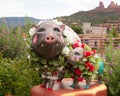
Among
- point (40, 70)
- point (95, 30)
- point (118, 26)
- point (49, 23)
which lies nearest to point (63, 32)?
point (49, 23)

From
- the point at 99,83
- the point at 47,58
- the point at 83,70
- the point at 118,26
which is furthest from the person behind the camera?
the point at 118,26

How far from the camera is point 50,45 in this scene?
4.75 meters

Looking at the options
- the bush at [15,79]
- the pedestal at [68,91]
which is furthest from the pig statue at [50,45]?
the bush at [15,79]

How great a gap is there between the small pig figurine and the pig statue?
0.16 metres

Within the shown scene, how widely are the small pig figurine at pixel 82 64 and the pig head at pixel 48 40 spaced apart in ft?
1.20

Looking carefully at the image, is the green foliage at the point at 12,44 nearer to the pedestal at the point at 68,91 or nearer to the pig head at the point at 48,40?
the pedestal at the point at 68,91

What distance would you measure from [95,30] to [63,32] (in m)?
27.7

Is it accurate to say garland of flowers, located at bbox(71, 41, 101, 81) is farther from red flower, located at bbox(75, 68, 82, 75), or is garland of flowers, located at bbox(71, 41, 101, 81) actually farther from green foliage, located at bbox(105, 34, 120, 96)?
green foliage, located at bbox(105, 34, 120, 96)

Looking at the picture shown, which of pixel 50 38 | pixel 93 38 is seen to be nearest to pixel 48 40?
pixel 50 38

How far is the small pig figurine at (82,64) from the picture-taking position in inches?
206

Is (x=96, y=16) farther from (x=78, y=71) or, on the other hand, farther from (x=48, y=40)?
(x=48, y=40)

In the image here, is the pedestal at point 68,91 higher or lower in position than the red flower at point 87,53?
lower

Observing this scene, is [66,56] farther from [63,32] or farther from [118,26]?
[118,26]

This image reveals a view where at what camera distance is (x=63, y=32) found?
16.8 ft
